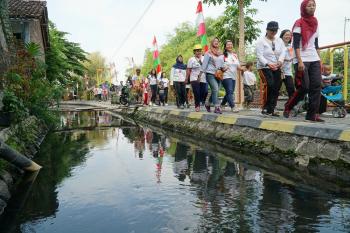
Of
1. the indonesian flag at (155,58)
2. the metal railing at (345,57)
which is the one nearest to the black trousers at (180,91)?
the metal railing at (345,57)

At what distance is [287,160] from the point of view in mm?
5590

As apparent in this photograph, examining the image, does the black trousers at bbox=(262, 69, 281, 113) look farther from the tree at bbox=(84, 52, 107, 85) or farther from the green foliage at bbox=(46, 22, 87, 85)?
the tree at bbox=(84, 52, 107, 85)

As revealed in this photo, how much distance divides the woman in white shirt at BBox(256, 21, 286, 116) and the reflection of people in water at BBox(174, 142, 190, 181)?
1.99 meters

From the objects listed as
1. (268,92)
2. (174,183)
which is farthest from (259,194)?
(268,92)

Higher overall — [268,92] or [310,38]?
[310,38]

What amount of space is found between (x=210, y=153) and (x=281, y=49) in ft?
8.46

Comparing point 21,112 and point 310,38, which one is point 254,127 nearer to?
point 310,38

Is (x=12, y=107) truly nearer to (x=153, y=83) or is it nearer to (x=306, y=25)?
(x=306, y=25)

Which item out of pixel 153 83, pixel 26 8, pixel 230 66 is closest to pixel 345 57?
pixel 230 66

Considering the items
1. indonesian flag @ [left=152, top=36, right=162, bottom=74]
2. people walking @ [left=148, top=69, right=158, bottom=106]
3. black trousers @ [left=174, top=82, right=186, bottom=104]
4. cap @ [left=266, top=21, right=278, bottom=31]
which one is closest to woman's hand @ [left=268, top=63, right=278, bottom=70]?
cap @ [left=266, top=21, right=278, bottom=31]

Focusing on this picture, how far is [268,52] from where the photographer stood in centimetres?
768

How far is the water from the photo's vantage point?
3184mm

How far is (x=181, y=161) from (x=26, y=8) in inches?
737

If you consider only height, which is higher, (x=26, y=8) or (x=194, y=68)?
(x=26, y=8)
